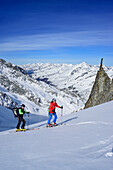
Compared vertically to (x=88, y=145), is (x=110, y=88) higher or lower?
higher

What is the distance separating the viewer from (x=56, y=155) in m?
5.00

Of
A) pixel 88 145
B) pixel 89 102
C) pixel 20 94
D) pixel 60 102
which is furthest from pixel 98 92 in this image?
pixel 60 102

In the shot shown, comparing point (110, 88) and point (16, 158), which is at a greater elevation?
point (110, 88)

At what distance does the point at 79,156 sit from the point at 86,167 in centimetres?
87

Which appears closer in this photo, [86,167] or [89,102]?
[86,167]

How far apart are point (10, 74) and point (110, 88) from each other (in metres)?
120

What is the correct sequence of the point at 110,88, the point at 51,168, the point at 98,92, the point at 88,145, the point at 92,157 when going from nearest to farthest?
the point at 51,168, the point at 92,157, the point at 88,145, the point at 110,88, the point at 98,92

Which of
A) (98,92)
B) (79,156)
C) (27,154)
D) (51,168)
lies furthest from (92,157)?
(98,92)

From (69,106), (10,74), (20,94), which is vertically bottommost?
(69,106)

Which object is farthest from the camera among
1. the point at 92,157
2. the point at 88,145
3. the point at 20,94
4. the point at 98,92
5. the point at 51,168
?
the point at 20,94

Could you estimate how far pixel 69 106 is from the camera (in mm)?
140250

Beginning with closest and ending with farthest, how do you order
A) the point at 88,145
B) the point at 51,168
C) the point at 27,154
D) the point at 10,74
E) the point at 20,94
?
the point at 51,168
the point at 27,154
the point at 88,145
the point at 20,94
the point at 10,74

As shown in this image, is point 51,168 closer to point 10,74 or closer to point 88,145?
point 88,145

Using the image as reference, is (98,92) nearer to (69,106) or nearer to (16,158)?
(16,158)
